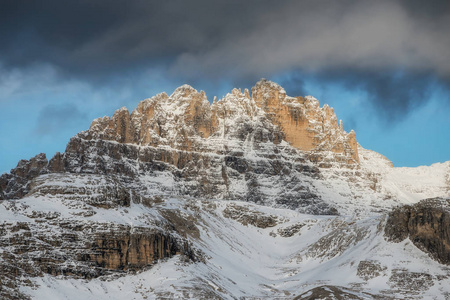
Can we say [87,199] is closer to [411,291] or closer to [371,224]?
[411,291]

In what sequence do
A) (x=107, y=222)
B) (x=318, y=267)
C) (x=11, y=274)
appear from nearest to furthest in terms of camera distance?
(x=11, y=274) < (x=107, y=222) < (x=318, y=267)

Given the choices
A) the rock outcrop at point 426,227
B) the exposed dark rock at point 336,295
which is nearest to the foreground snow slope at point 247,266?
the exposed dark rock at point 336,295

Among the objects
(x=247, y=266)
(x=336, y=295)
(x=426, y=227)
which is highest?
(x=426, y=227)

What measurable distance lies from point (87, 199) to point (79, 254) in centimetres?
1167

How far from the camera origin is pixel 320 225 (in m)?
200

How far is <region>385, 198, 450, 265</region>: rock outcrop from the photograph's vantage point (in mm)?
114688

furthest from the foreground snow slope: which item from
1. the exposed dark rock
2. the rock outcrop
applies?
the rock outcrop

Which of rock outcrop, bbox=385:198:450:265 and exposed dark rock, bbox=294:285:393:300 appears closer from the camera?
exposed dark rock, bbox=294:285:393:300

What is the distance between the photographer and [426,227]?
389 feet

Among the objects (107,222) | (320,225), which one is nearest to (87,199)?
(107,222)

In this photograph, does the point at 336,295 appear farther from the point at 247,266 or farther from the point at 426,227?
the point at 247,266

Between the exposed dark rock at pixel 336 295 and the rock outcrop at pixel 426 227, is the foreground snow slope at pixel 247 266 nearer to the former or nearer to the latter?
the exposed dark rock at pixel 336 295

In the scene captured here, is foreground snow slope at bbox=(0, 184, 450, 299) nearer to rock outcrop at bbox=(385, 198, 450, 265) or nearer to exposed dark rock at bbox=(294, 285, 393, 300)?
exposed dark rock at bbox=(294, 285, 393, 300)

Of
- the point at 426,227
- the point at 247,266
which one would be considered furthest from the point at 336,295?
the point at 247,266
